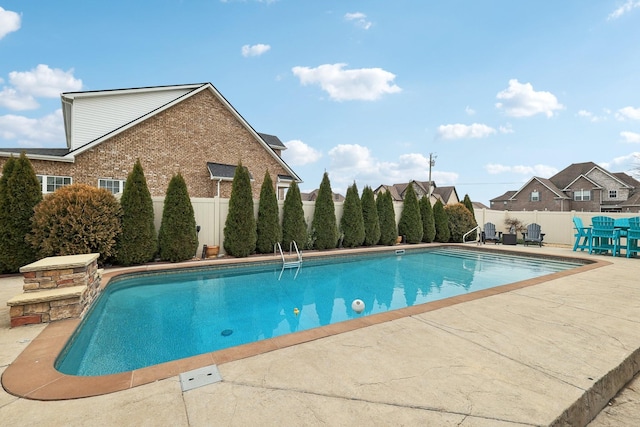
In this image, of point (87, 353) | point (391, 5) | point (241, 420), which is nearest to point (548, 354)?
point (241, 420)

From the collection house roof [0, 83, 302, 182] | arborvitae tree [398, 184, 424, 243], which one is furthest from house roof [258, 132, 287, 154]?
arborvitae tree [398, 184, 424, 243]

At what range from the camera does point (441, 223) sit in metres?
15.2

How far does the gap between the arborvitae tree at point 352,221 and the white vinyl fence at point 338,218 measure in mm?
460

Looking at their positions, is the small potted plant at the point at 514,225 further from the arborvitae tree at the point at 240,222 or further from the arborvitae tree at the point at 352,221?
the arborvitae tree at the point at 240,222

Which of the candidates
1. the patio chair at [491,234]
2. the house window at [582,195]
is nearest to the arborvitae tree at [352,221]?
the patio chair at [491,234]

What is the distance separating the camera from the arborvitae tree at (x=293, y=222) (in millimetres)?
11133

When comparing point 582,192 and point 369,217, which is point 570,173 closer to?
point 582,192

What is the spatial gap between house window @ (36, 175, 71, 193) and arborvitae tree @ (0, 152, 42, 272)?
5777 mm

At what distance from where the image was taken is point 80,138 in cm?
1434

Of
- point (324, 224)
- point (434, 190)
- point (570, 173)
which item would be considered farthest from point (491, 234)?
point (434, 190)

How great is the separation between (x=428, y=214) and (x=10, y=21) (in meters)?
17.1

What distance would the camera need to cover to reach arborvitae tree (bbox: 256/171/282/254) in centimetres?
1055

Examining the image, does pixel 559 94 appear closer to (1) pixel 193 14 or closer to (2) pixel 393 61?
(2) pixel 393 61

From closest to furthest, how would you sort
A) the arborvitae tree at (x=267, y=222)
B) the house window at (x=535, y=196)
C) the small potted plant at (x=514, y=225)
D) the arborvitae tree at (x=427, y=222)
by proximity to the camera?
1. the arborvitae tree at (x=267, y=222)
2. the arborvitae tree at (x=427, y=222)
3. the small potted plant at (x=514, y=225)
4. the house window at (x=535, y=196)
